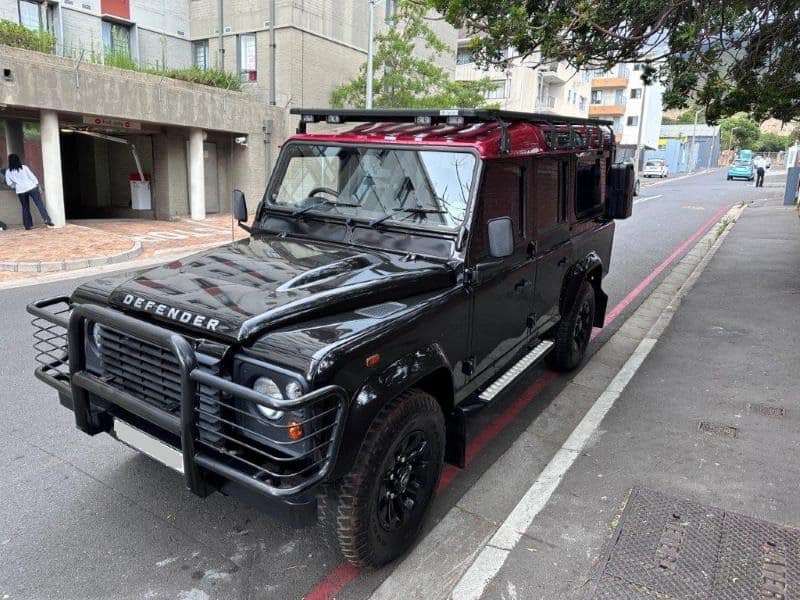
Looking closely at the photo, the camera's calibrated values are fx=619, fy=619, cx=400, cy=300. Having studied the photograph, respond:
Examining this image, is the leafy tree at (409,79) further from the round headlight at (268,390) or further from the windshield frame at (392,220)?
the round headlight at (268,390)

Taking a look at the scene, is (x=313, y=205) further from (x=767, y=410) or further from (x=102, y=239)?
(x=102, y=239)

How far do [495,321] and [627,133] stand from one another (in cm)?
6677

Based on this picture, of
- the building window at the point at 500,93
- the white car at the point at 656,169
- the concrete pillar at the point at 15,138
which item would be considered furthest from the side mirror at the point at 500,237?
the white car at the point at 656,169

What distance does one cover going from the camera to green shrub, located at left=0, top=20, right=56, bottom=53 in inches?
544

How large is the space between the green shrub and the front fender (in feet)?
49.2

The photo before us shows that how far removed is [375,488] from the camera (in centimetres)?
279

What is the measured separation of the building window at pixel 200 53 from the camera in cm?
2442

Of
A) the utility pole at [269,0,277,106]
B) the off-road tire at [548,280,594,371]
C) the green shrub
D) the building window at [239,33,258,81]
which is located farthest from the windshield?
the building window at [239,33,258,81]

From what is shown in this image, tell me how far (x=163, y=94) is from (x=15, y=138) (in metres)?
3.70

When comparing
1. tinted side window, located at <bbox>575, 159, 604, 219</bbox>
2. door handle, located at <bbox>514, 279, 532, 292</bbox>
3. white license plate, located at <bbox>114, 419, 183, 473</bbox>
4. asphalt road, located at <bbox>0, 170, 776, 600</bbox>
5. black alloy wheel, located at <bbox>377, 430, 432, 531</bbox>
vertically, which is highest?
tinted side window, located at <bbox>575, 159, 604, 219</bbox>

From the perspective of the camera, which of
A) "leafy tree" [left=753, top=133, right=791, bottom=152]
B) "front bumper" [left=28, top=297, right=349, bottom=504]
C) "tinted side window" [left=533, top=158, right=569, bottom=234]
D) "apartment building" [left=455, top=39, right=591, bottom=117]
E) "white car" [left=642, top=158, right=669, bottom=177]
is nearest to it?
"front bumper" [left=28, top=297, right=349, bottom=504]

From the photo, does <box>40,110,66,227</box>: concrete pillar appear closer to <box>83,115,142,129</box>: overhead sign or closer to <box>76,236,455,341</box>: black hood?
<box>83,115,142,129</box>: overhead sign

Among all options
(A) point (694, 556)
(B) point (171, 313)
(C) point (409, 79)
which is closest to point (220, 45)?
(C) point (409, 79)

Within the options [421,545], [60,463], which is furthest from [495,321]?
[60,463]
